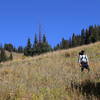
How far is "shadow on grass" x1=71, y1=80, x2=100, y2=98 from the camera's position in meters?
9.73

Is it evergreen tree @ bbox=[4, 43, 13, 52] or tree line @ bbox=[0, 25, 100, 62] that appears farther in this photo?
evergreen tree @ bbox=[4, 43, 13, 52]

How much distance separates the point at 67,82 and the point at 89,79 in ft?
3.12

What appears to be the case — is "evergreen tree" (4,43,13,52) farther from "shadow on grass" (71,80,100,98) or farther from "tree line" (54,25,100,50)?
"shadow on grass" (71,80,100,98)

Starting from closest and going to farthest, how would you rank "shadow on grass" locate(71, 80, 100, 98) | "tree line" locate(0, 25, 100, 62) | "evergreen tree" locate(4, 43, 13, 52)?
"shadow on grass" locate(71, 80, 100, 98) → "tree line" locate(0, 25, 100, 62) → "evergreen tree" locate(4, 43, 13, 52)

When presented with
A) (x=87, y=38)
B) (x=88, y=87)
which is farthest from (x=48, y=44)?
(x=88, y=87)

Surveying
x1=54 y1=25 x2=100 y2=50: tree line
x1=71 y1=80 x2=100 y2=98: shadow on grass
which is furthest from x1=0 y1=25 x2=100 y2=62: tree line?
x1=71 y1=80 x2=100 y2=98: shadow on grass

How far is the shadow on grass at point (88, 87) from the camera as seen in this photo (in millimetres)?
9725

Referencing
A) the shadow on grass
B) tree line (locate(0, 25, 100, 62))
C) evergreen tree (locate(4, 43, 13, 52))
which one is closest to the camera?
the shadow on grass

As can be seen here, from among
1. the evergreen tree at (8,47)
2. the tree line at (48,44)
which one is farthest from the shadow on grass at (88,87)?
the evergreen tree at (8,47)

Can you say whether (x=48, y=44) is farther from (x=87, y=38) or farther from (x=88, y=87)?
(x=88, y=87)

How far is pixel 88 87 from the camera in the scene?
10.7m

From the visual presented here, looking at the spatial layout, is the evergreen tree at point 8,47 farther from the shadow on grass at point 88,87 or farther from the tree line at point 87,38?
the shadow on grass at point 88,87

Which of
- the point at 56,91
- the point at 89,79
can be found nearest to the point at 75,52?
the point at 89,79

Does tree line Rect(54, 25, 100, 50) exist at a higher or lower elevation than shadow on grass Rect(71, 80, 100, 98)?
higher
